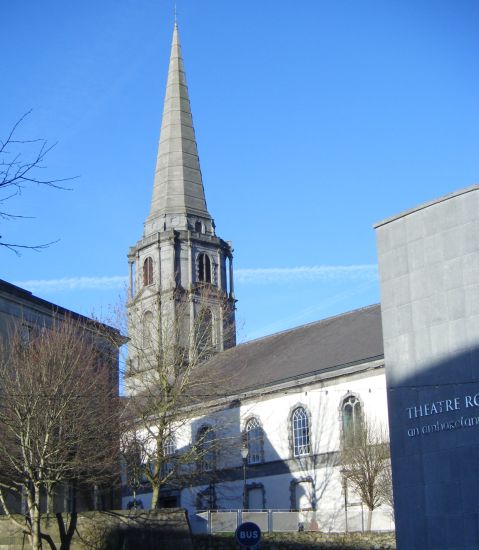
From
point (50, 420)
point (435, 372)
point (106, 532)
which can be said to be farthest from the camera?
point (50, 420)

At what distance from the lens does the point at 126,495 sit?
59.7 metres

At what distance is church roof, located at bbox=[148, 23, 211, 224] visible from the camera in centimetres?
7525

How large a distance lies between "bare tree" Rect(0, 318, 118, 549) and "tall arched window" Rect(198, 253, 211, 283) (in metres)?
33.2

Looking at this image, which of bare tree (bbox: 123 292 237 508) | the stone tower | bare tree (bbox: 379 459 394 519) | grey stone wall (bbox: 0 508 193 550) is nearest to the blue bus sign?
grey stone wall (bbox: 0 508 193 550)

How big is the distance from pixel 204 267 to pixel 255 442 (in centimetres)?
2046

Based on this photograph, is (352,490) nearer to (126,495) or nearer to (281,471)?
(281,471)

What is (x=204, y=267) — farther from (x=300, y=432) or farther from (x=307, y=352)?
(x=300, y=432)

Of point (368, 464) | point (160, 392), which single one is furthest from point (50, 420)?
point (368, 464)

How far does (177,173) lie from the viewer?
7681cm

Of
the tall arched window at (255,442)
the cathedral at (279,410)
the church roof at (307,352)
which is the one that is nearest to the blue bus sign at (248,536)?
the cathedral at (279,410)

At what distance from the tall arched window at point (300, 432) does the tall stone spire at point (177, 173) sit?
23.8m

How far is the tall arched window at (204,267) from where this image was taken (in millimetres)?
71900

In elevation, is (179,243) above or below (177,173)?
below

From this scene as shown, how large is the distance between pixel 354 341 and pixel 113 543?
83.1 feet
